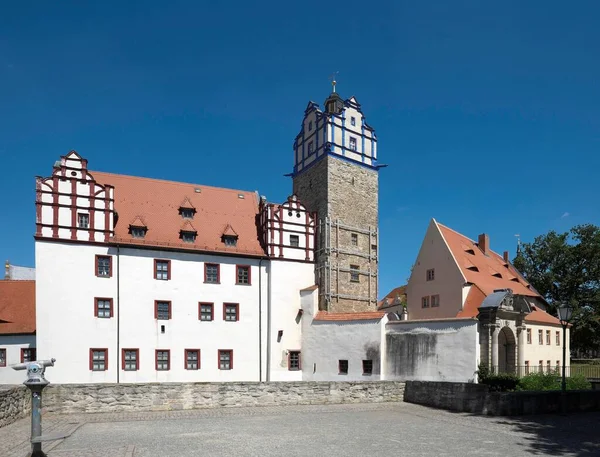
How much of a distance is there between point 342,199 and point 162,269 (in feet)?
39.0

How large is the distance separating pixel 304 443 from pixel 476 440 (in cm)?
426

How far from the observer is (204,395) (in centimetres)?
1742

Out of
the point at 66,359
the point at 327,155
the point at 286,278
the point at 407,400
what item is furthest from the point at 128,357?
the point at 327,155

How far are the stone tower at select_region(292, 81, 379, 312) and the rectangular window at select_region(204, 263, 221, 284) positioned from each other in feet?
20.4

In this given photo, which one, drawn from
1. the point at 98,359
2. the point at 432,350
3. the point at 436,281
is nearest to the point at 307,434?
the point at 432,350

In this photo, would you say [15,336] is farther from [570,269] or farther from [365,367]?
[570,269]

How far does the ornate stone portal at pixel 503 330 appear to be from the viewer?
22109 mm

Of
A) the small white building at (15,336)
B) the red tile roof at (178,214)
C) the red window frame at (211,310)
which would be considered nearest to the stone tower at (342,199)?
the red tile roof at (178,214)

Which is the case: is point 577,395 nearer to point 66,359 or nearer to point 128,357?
point 128,357

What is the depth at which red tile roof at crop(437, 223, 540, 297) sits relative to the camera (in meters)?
30.7

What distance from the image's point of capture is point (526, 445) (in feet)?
38.8

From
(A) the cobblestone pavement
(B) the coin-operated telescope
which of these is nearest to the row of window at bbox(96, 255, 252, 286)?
(A) the cobblestone pavement

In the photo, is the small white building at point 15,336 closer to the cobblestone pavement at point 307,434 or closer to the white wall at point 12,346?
the white wall at point 12,346

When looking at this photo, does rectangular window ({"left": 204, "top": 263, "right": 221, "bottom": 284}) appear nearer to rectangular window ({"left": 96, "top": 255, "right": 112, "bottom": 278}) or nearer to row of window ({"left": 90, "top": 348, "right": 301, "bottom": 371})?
row of window ({"left": 90, "top": 348, "right": 301, "bottom": 371})
